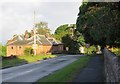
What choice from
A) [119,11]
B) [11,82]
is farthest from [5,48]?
[119,11]

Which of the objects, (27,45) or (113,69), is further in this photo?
(27,45)

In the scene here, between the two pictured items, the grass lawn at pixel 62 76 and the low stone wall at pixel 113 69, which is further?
the grass lawn at pixel 62 76

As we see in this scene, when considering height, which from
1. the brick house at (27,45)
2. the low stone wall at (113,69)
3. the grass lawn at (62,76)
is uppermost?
the brick house at (27,45)

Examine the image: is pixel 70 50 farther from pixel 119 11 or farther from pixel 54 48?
pixel 119 11

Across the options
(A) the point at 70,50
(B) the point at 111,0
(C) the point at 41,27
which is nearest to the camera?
(B) the point at 111,0

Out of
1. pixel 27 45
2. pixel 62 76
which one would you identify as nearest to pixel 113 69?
pixel 62 76

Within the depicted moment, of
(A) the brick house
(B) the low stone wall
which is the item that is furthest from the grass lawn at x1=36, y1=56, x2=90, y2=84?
(A) the brick house

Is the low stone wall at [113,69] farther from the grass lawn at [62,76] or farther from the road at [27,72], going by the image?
the road at [27,72]

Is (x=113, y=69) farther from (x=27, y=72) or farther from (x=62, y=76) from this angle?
(x=27, y=72)

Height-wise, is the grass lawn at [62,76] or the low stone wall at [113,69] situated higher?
the low stone wall at [113,69]

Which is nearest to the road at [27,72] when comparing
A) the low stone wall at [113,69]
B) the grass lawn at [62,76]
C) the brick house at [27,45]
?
the grass lawn at [62,76]

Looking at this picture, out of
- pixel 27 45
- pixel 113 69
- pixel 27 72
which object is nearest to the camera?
pixel 113 69

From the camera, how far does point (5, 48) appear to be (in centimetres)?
10400

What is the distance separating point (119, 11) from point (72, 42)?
8693cm
